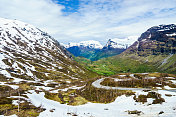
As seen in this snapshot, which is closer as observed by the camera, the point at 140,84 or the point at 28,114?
the point at 28,114

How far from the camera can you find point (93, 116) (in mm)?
46156

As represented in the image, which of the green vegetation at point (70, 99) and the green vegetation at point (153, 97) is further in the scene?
the green vegetation at point (70, 99)

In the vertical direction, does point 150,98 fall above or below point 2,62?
below

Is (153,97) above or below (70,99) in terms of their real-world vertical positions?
above

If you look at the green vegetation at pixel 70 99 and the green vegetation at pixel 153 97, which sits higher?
the green vegetation at pixel 153 97

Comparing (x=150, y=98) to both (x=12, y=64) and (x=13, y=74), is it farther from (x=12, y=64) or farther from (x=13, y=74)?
(x=12, y=64)

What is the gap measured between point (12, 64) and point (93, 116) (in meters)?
189

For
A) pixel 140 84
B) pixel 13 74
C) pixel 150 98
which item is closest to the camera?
pixel 150 98

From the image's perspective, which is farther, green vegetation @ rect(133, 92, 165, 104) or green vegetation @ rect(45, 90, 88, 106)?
green vegetation @ rect(45, 90, 88, 106)

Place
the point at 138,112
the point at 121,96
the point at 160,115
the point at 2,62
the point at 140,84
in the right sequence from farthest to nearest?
the point at 2,62 < the point at 140,84 < the point at 121,96 < the point at 138,112 < the point at 160,115

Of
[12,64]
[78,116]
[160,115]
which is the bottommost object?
[78,116]

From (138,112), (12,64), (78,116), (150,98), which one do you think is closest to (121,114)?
(138,112)

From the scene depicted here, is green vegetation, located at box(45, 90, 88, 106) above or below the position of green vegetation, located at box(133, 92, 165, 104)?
below

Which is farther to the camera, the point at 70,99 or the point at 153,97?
the point at 70,99
